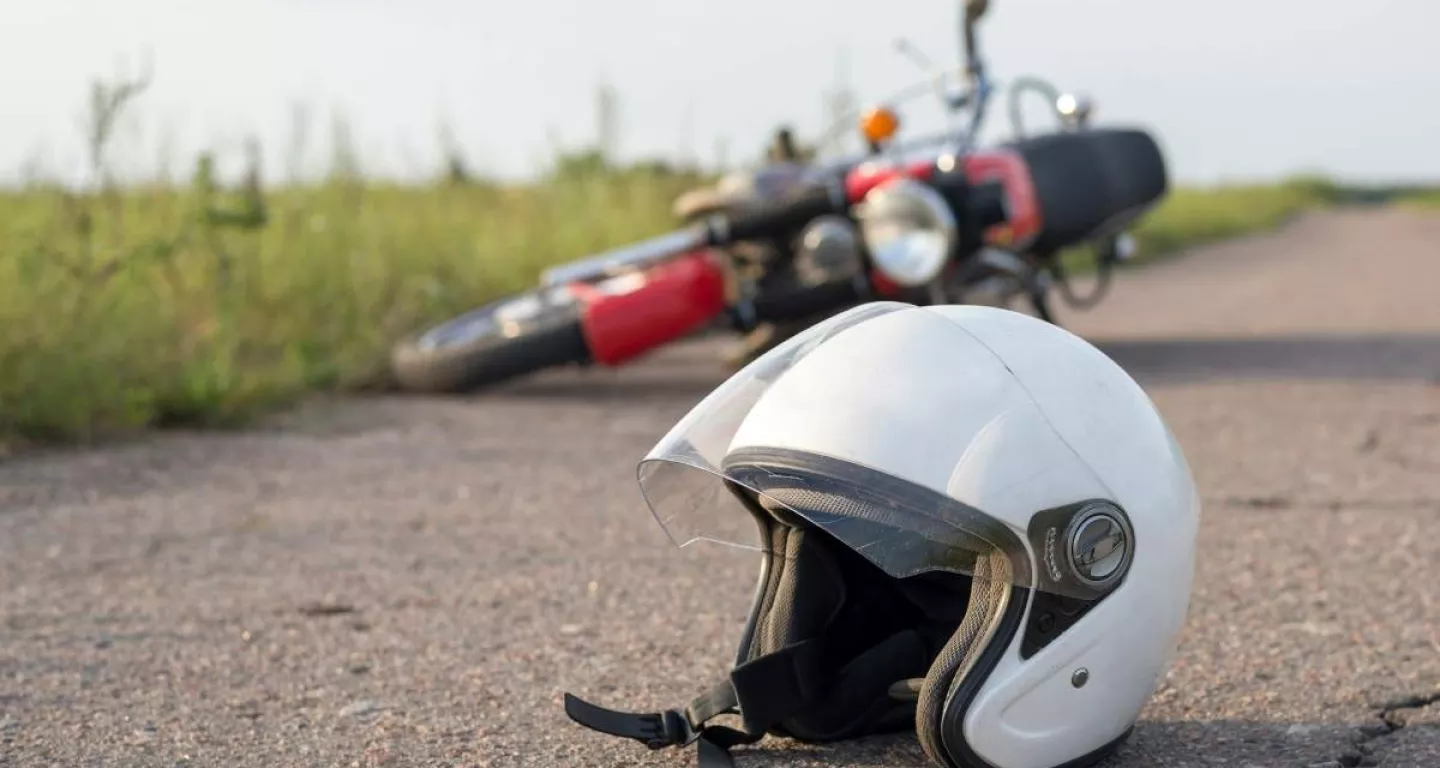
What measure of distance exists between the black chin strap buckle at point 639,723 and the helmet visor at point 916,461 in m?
0.37

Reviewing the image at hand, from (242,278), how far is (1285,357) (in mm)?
4547

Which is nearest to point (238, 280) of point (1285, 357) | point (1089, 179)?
point (1089, 179)

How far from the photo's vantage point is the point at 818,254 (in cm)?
590

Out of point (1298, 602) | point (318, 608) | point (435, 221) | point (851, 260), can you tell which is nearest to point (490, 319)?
point (851, 260)

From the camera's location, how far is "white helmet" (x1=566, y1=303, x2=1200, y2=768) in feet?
6.89

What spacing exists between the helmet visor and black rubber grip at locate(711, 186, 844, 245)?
151 inches

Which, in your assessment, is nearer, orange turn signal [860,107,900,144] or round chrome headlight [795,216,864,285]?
round chrome headlight [795,216,864,285]

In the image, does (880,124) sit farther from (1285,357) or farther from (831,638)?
(831,638)

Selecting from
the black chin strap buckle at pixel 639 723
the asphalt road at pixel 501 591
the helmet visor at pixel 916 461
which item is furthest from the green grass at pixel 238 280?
the helmet visor at pixel 916 461

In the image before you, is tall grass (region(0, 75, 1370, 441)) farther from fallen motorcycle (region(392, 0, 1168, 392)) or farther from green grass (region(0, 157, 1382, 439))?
fallen motorcycle (region(392, 0, 1168, 392))

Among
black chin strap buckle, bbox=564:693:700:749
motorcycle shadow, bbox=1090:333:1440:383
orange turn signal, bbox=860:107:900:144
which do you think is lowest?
motorcycle shadow, bbox=1090:333:1440:383

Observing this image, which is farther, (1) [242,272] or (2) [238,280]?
(1) [242,272]

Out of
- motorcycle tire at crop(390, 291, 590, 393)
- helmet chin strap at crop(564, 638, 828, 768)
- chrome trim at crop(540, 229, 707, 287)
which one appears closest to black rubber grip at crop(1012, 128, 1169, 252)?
chrome trim at crop(540, 229, 707, 287)

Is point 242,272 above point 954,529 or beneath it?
above
